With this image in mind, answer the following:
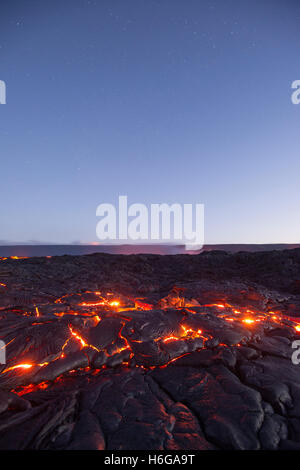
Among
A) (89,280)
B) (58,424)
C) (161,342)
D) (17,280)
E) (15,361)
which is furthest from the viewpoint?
(89,280)

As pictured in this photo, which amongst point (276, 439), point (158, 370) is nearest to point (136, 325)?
point (158, 370)

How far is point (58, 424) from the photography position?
200cm

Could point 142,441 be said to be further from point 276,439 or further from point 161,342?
point 161,342

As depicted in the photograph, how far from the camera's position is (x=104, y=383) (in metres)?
2.65

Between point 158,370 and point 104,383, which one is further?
point 158,370

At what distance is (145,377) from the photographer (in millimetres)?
2803

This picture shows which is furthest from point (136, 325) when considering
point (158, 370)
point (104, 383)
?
point (104, 383)

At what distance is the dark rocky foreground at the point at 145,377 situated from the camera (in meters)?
1.90

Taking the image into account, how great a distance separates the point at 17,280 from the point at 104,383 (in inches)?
276

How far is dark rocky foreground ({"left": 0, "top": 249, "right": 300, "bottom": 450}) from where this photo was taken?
190 cm

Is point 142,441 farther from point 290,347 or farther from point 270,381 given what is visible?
point 290,347

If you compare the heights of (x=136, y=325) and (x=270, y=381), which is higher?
(x=136, y=325)
